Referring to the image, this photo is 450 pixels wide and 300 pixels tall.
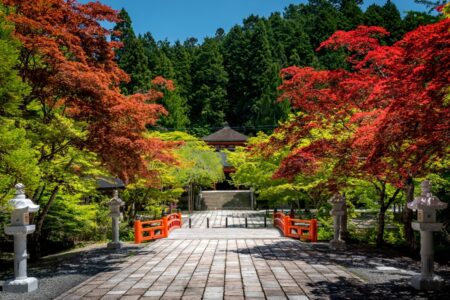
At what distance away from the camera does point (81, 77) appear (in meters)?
9.66

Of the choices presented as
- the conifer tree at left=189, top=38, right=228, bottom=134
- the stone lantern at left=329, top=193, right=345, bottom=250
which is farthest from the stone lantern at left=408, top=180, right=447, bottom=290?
the conifer tree at left=189, top=38, right=228, bottom=134

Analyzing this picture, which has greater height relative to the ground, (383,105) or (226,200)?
(383,105)

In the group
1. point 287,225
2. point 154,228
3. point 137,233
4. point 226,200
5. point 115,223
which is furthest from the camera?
point 226,200

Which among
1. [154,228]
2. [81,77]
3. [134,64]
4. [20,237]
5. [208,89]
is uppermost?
[134,64]

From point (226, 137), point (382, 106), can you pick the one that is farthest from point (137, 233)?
point (226, 137)

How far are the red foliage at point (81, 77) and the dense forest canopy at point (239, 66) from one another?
41081 mm

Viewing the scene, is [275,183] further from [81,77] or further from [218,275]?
[81,77]

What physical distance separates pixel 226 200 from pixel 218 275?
95.4 feet

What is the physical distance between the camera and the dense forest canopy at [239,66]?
54.3 meters

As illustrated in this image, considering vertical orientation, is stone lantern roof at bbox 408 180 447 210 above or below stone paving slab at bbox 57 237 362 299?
above

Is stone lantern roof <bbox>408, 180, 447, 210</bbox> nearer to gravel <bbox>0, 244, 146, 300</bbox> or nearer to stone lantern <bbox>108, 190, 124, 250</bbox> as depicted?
gravel <bbox>0, 244, 146, 300</bbox>

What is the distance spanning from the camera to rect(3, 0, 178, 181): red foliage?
32.0 feet

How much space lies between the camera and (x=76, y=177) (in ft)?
39.8

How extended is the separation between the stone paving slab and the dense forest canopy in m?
42.0
